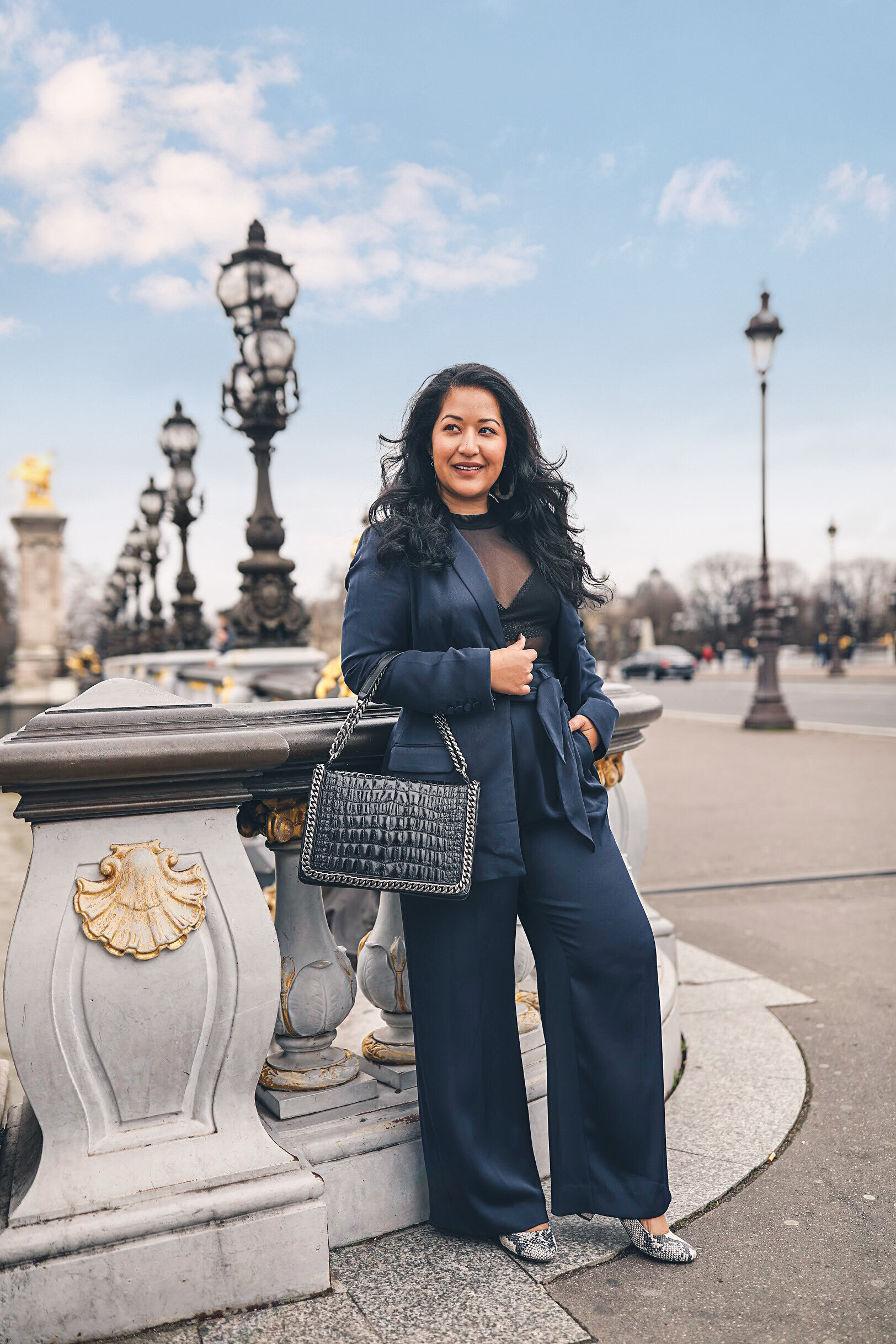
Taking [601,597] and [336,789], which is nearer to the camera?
[336,789]

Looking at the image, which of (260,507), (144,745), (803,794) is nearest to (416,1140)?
(144,745)

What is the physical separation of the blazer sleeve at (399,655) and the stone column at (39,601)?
3705 centimetres

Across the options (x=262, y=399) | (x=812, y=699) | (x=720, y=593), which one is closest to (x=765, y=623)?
(x=812, y=699)

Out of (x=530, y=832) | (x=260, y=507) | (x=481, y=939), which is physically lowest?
(x=481, y=939)

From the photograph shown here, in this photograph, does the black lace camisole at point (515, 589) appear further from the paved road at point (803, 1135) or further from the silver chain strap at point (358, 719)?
the paved road at point (803, 1135)

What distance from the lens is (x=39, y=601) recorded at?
38.2 m

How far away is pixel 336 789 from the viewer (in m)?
2.45

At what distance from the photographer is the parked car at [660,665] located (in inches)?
1957

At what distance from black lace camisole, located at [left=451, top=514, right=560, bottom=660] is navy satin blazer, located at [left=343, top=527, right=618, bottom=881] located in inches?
2.7

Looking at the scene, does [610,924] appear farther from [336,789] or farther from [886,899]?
[886,899]

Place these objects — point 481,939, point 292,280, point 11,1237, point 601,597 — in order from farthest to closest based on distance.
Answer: point 292,280
point 601,597
point 481,939
point 11,1237

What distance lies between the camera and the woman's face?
8.92 ft

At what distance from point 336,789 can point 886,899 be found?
5.01 meters

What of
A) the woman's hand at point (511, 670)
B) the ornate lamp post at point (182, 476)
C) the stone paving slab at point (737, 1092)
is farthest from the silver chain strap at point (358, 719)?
the ornate lamp post at point (182, 476)
